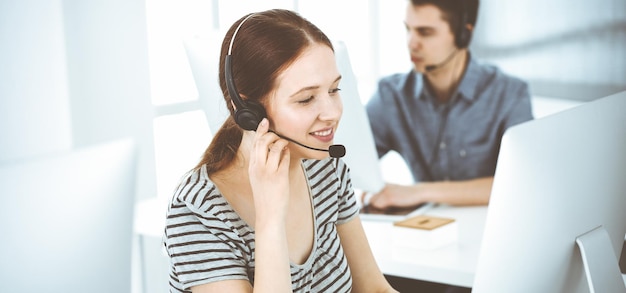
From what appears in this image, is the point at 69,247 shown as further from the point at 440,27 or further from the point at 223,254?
the point at 440,27

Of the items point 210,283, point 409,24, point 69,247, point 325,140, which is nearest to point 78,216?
point 69,247

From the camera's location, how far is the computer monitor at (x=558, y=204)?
1000 millimetres

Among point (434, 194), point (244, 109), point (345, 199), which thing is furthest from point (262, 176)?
point (434, 194)

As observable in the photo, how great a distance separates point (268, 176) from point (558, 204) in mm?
465

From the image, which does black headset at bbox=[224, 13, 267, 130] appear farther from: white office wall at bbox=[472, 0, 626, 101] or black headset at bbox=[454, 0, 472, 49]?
white office wall at bbox=[472, 0, 626, 101]

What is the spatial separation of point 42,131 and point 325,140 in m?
1.59

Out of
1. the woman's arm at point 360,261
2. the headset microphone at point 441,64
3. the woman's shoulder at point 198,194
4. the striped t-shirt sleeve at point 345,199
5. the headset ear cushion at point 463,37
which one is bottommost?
the woman's arm at point 360,261

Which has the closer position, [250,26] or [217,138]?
[250,26]

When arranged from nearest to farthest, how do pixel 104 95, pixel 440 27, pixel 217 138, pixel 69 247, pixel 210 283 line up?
pixel 69 247, pixel 210 283, pixel 217 138, pixel 440 27, pixel 104 95

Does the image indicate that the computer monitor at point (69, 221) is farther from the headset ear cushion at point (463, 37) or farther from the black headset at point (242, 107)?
the headset ear cushion at point (463, 37)

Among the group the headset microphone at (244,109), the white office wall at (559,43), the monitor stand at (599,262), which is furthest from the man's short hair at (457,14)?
the white office wall at (559,43)

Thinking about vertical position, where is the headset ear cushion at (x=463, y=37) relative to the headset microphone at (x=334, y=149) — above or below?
above

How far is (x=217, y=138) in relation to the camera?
57.2 inches

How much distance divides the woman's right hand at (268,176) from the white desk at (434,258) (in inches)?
18.4
